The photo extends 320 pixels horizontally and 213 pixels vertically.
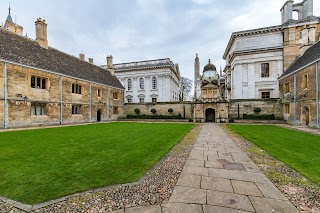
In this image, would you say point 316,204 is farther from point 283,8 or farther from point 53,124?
point 283,8

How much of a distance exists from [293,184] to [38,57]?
23.6m

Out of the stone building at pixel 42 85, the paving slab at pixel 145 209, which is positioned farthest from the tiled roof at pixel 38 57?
the paving slab at pixel 145 209

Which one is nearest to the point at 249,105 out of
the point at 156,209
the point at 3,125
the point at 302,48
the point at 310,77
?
the point at 310,77

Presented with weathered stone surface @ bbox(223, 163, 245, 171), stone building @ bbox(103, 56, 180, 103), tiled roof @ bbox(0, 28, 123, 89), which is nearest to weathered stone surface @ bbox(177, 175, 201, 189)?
weathered stone surface @ bbox(223, 163, 245, 171)

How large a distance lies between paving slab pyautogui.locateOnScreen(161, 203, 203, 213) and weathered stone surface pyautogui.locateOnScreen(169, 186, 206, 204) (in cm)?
14

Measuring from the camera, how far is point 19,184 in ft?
12.4

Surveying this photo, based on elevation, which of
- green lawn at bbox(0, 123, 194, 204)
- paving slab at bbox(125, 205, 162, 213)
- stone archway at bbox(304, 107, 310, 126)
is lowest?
paving slab at bbox(125, 205, 162, 213)

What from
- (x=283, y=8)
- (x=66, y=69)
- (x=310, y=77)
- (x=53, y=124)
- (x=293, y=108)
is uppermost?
(x=283, y=8)

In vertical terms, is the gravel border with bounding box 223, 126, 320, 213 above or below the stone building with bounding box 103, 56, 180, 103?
below

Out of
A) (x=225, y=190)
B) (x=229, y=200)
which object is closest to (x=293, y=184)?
(x=225, y=190)

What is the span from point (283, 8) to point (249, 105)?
66.8ft

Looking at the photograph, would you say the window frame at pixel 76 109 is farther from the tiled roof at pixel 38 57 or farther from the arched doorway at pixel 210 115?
the arched doorway at pixel 210 115

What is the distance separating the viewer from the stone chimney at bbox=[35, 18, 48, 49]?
65.2 feet

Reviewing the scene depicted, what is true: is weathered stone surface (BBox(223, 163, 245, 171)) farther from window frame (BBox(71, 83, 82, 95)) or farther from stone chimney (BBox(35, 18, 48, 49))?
stone chimney (BBox(35, 18, 48, 49))
